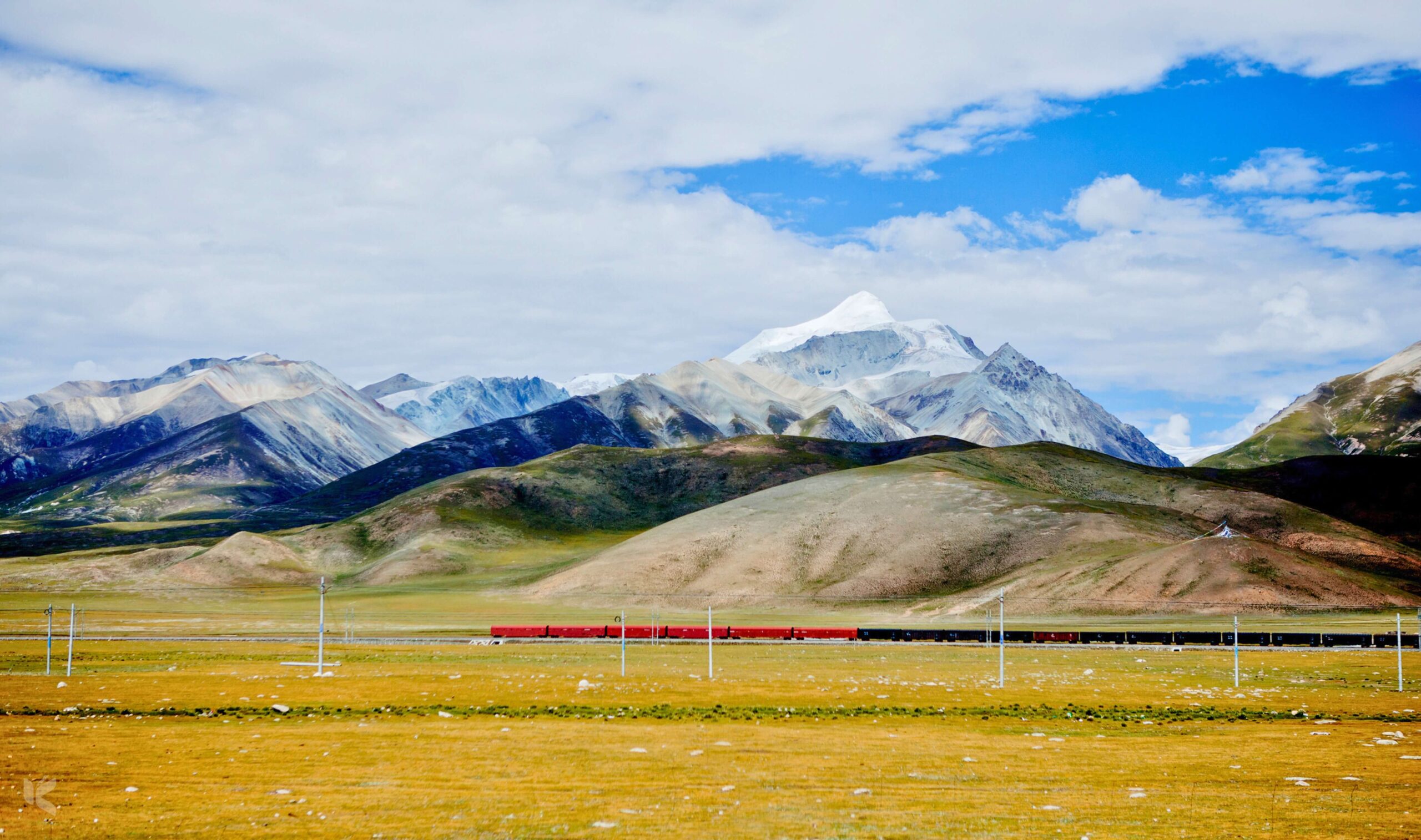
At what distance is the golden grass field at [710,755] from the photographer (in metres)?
22.6

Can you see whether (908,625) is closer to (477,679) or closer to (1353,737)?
(477,679)

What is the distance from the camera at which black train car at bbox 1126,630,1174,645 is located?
90500 millimetres

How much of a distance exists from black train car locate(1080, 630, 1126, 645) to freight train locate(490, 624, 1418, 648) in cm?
5

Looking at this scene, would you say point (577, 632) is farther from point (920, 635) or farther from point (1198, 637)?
point (1198, 637)

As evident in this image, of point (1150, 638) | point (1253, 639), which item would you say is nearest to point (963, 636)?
point (1150, 638)

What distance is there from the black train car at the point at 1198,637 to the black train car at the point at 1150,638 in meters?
0.56

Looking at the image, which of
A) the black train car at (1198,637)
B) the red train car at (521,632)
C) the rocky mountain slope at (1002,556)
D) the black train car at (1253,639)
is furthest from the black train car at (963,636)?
the red train car at (521,632)

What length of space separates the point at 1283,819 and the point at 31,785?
27.1 meters

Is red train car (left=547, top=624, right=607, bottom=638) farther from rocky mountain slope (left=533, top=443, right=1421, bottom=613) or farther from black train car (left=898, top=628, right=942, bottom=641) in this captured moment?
rocky mountain slope (left=533, top=443, right=1421, bottom=613)

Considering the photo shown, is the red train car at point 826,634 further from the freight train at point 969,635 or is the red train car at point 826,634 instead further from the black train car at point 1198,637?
the black train car at point 1198,637

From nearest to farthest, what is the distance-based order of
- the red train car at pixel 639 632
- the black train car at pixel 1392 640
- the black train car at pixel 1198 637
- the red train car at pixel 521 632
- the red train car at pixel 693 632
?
the black train car at pixel 1392 640 → the black train car at pixel 1198 637 → the red train car at pixel 693 632 → the red train car at pixel 521 632 → the red train car at pixel 639 632

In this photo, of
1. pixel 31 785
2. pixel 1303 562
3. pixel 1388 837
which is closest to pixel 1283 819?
pixel 1388 837

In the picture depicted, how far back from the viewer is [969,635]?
102 meters

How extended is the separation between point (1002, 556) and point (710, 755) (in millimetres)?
134063
